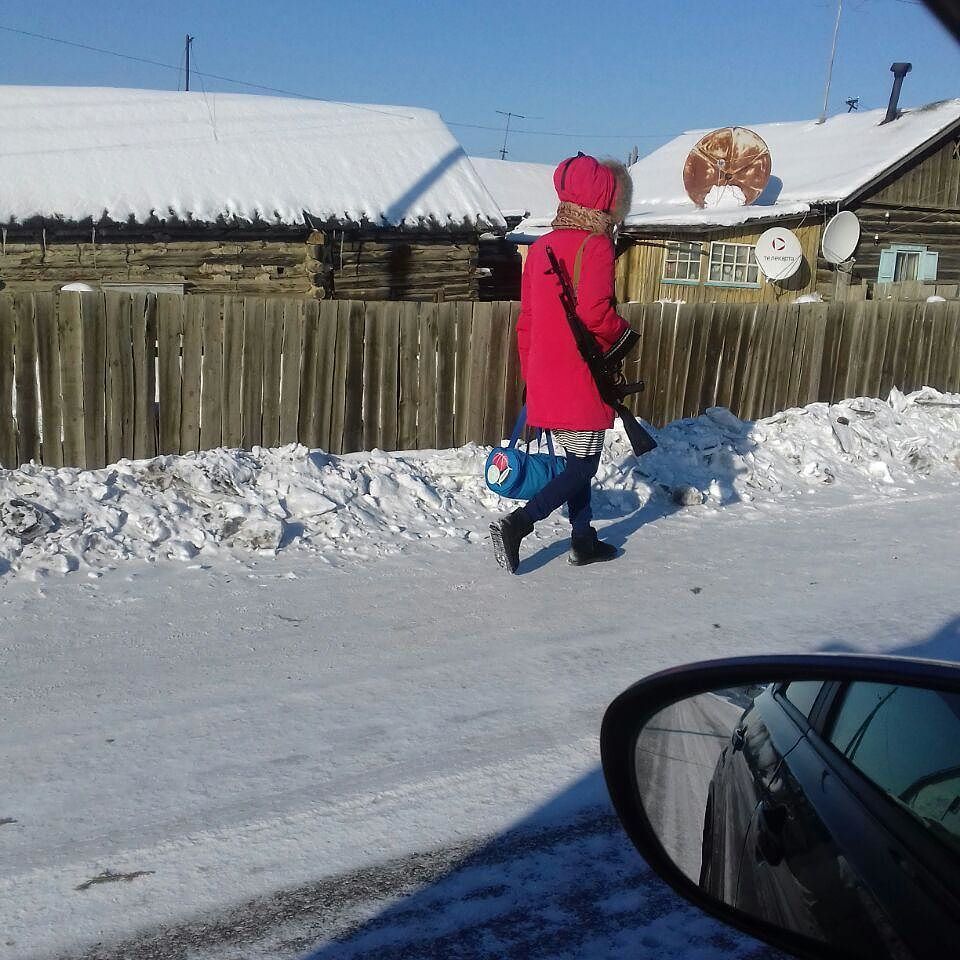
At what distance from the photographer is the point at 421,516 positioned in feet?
20.3

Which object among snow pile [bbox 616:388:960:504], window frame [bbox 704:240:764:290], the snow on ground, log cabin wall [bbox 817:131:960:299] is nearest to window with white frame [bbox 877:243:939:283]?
log cabin wall [bbox 817:131:960:299]

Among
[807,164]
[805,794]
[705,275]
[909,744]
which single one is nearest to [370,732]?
[805,794]

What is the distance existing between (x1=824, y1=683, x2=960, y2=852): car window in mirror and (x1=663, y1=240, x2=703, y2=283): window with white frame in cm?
2077

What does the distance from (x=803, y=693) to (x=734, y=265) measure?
21.4 metres

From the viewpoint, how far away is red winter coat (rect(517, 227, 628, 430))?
5098 millimetres

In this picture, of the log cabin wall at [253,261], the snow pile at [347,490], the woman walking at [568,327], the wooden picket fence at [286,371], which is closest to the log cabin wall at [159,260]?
the log cabin wall at [253,261]

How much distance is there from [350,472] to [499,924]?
421cm

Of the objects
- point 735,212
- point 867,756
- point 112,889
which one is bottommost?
point 112,889

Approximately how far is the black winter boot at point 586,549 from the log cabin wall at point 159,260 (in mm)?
9178

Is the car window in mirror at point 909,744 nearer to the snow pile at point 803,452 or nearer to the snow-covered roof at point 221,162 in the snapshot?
the snow pile at point 803,452

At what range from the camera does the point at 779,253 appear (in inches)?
803

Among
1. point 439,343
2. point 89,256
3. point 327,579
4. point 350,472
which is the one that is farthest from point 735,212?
point 327,579

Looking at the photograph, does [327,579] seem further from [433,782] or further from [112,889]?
[112,889]

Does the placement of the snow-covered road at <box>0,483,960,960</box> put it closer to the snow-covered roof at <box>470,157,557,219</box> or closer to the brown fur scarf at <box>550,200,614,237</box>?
the brown fur scarf at <box>550,200,614,237</box>
